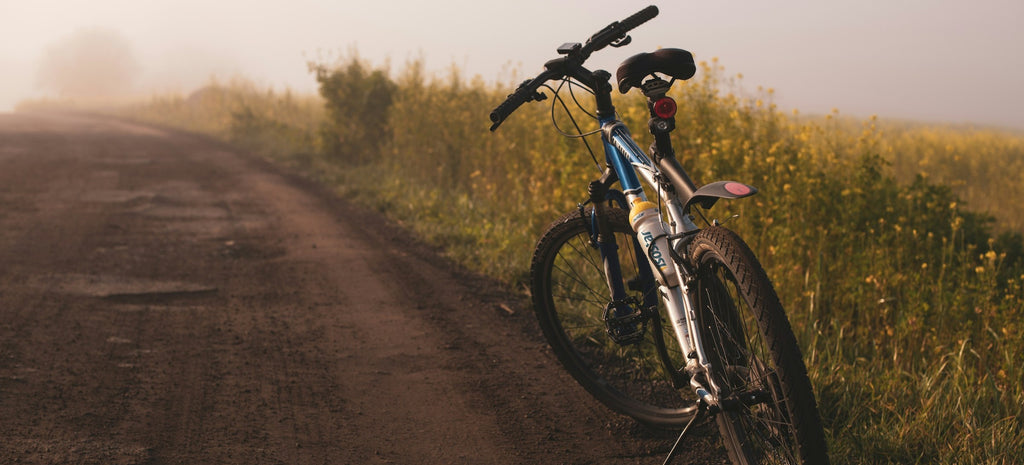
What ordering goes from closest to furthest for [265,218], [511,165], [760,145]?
[760,145], [265,218], [511,165]

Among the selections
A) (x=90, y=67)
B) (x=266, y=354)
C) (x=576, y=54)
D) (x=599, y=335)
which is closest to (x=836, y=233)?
(x=599, y=335)

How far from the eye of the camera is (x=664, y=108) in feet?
9.29

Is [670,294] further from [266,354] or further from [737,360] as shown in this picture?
[266,354]

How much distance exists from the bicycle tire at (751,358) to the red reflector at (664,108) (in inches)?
18.7

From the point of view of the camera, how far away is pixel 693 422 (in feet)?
9.13

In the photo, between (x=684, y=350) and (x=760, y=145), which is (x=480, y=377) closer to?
(x=684, y=350)

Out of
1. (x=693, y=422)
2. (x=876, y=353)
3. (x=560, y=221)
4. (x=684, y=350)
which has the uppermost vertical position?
(x=560, y=221)

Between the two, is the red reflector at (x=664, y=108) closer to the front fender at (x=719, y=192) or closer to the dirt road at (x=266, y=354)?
the front fender at (x=719, y=192)

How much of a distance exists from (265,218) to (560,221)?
5785mm

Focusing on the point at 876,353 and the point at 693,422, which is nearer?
the point at 693,422

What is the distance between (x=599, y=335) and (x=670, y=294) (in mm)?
1874

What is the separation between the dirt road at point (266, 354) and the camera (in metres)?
3.36

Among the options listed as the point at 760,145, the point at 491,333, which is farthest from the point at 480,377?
the point at 760,145

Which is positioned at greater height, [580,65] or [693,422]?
[580,65]
